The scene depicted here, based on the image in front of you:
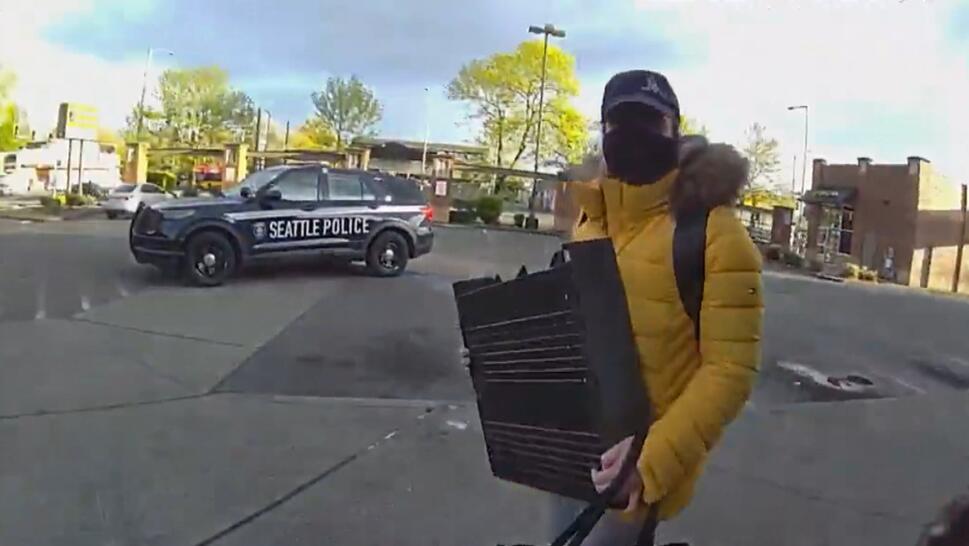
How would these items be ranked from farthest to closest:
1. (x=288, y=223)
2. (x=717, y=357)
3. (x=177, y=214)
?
(x=288, y=223), (x=177, y=214), (x=717, y=357)

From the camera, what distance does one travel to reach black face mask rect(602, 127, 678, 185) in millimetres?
2010

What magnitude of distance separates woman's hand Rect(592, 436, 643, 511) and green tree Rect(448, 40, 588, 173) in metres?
41.0

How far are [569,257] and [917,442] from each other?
5.12 m

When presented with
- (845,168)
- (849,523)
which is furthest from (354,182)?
(845,168)

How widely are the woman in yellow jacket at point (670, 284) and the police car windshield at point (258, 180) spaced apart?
37.4 feet

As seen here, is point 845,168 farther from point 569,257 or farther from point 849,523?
point 569,257

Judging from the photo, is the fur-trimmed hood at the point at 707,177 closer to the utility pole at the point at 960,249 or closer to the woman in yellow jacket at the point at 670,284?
the woman in yellow jacket at the point at 670,284

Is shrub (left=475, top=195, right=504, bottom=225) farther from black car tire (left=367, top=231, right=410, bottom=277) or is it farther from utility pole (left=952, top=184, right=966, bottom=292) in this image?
black car tire (left=367, top=231, right=410, bottom=277)

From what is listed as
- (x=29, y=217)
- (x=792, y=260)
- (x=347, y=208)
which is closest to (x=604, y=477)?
(x=347, y=208)

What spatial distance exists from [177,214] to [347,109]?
49870 millimetres

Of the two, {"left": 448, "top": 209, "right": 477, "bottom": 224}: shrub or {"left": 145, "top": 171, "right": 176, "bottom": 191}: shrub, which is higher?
{"left": 145, "top": 171, "right": 176, "bottom": 191}: shrub

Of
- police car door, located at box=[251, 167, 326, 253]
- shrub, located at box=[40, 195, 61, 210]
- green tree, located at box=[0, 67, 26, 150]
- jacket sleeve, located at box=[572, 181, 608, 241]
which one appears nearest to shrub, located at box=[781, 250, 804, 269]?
police car door, located at box=[251, 167, 326, 253]

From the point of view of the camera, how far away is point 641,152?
6.61 feet

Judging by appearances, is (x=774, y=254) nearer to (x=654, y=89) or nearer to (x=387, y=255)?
(x=387, y=255)
